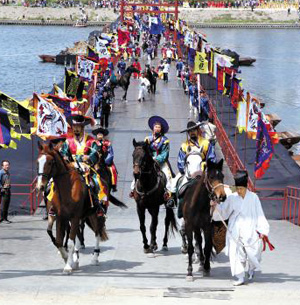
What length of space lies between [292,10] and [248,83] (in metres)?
83.4

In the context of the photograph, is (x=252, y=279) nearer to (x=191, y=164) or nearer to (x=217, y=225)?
(x=217, y=225)

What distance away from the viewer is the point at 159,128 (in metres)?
19.2

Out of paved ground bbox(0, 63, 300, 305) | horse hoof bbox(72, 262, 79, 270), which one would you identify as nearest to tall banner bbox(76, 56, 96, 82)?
paved ground bbox(0, 63, 300, 305)

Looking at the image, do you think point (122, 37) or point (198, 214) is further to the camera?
point (122, 37)

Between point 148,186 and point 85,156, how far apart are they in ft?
4.50

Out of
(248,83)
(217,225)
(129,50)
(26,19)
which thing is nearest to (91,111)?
(217,225)

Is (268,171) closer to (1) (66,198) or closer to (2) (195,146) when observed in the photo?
(2) (195,146)

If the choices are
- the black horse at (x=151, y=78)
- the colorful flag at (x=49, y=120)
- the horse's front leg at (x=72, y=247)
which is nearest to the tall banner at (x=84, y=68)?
the black horse at (x=151, y=78)

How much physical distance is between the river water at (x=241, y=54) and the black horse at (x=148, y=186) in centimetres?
4261

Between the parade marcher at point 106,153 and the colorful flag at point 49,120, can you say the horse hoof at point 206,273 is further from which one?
the colorful flag at point 49,120

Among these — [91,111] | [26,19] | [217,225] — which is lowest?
[26,19]

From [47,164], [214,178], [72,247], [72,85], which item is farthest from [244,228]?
[72,85]

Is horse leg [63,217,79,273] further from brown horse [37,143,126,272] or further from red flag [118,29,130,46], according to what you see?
red flag [118,29,130,46]

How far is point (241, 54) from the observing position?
129875 millimetres
